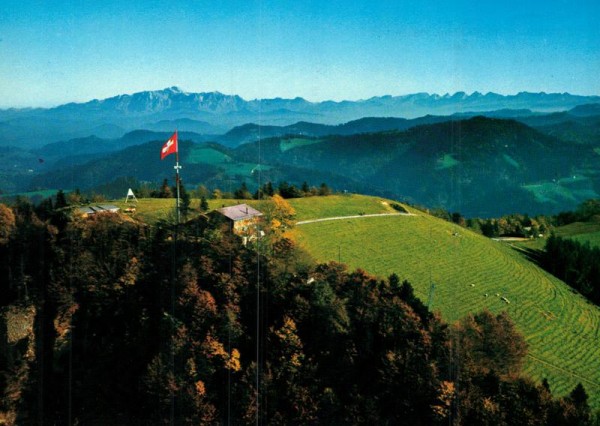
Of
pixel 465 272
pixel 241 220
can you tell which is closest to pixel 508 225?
pixel 465 272

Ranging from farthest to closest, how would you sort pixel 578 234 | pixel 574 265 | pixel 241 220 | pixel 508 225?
1. pixel 578 234
2. pixel 508 225
3. pixel 574 265
4. pixel 241 220

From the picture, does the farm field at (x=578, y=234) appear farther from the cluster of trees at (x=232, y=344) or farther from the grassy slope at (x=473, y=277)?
the cluster of trees at (x=232, y=344)

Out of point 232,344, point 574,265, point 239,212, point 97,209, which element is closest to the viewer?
point 232,344

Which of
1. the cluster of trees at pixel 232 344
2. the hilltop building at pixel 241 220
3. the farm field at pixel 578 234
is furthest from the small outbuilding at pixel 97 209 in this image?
the farm field at pixel 578 234

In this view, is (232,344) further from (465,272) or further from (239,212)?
(465,272)

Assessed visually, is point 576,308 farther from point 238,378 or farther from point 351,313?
point 238,378

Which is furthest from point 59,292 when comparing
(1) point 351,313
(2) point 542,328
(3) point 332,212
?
(2) point 542,328

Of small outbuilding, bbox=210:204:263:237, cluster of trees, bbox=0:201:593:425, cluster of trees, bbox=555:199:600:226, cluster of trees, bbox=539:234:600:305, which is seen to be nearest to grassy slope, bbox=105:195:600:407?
cluster of trees, bbox=539:234:600:305
